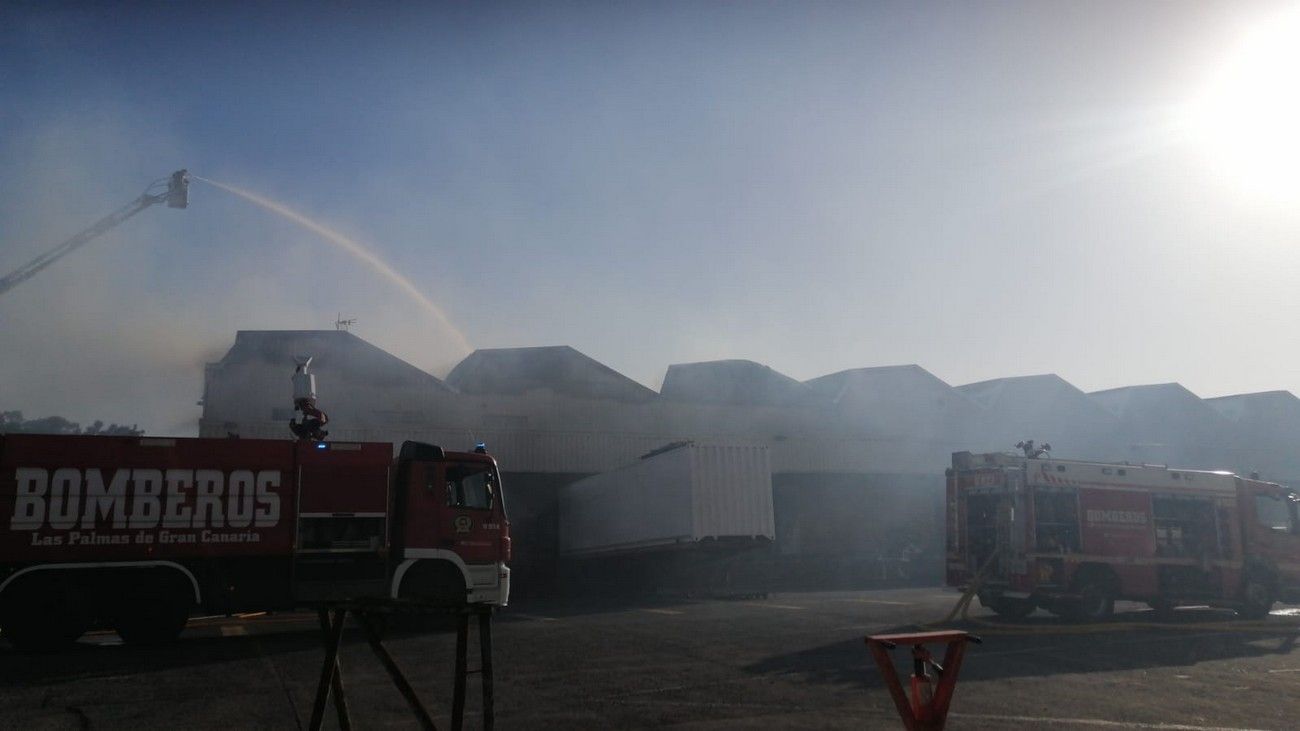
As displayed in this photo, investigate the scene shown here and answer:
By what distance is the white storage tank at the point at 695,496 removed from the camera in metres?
A: 23.3

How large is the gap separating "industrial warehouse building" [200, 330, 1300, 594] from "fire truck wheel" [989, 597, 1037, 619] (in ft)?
48.3

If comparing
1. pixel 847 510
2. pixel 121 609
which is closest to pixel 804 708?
pixel 121 609

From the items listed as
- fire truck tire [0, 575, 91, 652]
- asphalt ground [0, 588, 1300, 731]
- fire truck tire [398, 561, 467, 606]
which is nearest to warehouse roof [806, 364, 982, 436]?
asphalt ground [0, 588, 1300, 731]

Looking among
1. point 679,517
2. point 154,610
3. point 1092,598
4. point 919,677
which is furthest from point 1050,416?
point 919,677

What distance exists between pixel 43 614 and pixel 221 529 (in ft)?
8.65

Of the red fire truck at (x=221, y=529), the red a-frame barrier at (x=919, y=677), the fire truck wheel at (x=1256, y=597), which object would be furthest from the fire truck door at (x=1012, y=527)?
the red a-frame barrier at (x=919, y=677)

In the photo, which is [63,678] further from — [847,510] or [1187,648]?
[847,510]

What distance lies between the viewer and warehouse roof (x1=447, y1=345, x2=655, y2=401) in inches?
1535

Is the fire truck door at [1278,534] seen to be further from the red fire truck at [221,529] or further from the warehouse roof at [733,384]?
the warehouse roof at [733,384]

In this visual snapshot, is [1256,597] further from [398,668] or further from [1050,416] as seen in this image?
[1050,416]

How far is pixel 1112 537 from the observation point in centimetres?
1809

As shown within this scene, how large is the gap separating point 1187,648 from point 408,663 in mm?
11608

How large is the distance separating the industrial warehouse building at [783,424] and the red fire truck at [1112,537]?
15100 millimetres

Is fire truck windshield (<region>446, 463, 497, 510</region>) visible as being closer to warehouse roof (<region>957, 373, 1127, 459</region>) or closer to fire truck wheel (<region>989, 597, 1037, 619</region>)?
fire truck wheel (<region>989, 597, 1037, 619</region>)
